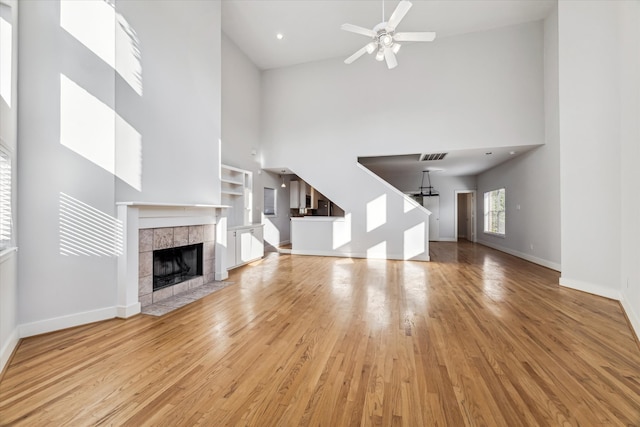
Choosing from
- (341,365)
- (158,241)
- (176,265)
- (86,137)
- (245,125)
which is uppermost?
(245,125)

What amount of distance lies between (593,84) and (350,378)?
502 centimetres

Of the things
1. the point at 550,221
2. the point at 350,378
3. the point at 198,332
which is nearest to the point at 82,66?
the point at 198,332

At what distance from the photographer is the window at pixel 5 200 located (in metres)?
2.13

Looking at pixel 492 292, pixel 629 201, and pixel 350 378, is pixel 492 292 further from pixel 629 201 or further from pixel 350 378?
pixel 350 378

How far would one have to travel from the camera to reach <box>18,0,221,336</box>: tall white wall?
2.53 metres

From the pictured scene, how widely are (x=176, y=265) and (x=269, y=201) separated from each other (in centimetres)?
454

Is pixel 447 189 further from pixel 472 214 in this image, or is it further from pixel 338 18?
pixel 338 18

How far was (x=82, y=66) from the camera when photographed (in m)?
2.83

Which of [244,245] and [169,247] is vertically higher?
[169,247]

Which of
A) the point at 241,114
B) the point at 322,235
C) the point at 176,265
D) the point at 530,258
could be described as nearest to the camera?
the point at 176,265

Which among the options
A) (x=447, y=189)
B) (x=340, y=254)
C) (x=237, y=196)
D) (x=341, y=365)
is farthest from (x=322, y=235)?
(x=447, y=189)

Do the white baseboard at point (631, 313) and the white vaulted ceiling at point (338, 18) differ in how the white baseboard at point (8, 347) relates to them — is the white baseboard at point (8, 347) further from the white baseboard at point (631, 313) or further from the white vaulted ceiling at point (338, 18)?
the white vaulted ceiling at point (338, 18)

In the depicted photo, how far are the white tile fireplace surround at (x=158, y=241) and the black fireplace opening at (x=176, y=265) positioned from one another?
0.09m

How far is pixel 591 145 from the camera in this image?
3.74 meters
